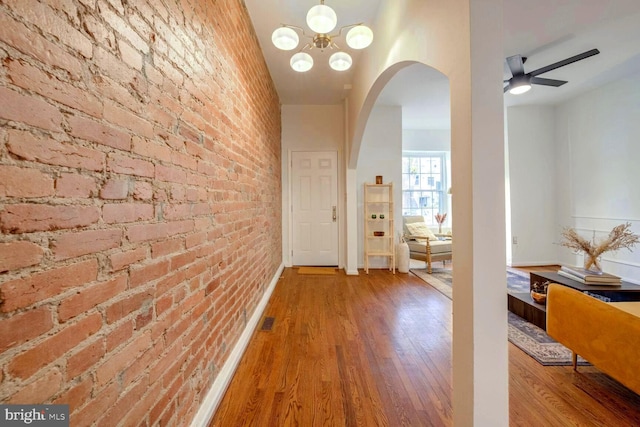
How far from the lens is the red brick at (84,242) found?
635 mm

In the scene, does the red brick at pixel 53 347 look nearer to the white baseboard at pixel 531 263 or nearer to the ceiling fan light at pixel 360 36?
the ceiling fan light at pixel 360 36

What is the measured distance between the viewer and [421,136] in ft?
21.0

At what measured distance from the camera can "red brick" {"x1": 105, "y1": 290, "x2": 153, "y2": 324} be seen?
30.9 inches

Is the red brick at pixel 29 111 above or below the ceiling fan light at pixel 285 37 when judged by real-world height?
below

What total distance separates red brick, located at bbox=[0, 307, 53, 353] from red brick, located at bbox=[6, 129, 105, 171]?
0.33 m

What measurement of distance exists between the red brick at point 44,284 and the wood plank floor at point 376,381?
1205 mm

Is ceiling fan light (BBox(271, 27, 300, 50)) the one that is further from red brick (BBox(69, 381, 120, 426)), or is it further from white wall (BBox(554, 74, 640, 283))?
white wall (BBox(554, 74, 640, 283))

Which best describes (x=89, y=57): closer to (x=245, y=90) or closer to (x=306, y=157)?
(x=245, y=90)

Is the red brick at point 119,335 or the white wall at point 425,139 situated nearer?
the red brick at point 119,335

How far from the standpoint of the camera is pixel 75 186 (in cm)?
68

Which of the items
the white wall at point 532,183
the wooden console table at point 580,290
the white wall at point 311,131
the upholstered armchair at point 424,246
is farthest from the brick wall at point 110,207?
the white wall at point 532,183

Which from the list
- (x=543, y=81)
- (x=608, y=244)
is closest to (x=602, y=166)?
(x=543, y=81)

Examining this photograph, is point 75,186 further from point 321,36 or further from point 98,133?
point 321,36

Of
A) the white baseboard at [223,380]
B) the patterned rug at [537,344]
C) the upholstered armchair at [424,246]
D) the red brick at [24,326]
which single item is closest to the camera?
the red brick at [24,326]
